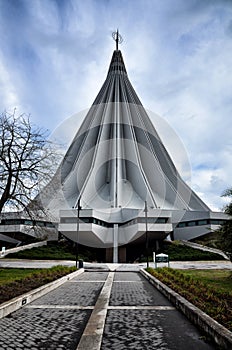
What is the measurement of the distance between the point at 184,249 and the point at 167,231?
7.12ft

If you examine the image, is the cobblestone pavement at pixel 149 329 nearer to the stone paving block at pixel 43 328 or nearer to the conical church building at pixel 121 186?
the stone paving block at pixel 43 328

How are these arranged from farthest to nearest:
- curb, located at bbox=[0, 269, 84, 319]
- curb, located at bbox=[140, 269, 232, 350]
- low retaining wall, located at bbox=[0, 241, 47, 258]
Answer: low retaining wall, located at bbox=[0, 241, 47, 258], curb, located at bbox=[0, 269, 84, 319], curb, located at bbox=[140, 269, 232, 350]

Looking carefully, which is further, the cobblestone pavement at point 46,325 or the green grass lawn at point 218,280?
the green grass lawn at point 218,280

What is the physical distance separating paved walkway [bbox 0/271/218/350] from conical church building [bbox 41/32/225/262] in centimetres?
1867

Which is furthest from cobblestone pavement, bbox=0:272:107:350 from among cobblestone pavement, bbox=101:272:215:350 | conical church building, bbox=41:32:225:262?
conical church building, bbox=41:32:225:262

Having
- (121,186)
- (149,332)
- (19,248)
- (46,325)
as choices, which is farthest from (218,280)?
(121,186)

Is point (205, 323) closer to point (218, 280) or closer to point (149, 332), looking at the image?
point (149, 332)

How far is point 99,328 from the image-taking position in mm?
3150

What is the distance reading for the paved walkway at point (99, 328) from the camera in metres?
2.67

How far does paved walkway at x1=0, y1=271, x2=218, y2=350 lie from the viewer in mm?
2672

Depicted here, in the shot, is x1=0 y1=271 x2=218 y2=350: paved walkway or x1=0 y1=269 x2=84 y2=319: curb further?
x1=0 y1=269 x2=84 y2=319: curb

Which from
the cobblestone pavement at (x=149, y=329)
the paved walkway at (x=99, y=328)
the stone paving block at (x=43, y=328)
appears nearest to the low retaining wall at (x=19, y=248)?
the paved walkway at (x=99, y=328)

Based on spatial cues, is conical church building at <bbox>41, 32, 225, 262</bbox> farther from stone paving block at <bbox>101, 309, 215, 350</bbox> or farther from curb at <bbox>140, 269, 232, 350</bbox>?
stone paving block at <bbox>101, 309, 215, 350</bbox>

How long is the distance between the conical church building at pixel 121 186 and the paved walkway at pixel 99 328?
1867 cm
